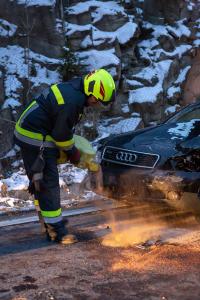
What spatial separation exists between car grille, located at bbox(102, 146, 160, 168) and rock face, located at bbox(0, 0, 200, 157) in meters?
4.46

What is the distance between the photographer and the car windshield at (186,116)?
6137mm

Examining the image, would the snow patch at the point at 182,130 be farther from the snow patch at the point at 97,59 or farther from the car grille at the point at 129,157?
the snow patch at the point at 97,59

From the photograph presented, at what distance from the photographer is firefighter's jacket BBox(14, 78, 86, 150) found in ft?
14.0

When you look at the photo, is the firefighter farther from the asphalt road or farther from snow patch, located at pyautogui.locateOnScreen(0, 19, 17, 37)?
snow patch, located at pyautogui.locateOnScreen(0, 19, 17, 37)

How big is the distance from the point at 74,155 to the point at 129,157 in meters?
0.89

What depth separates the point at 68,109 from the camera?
4230 mm

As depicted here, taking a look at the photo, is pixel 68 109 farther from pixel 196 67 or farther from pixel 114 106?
pixel 196 67

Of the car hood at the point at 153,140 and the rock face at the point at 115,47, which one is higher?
the car hood at the point at 153,140

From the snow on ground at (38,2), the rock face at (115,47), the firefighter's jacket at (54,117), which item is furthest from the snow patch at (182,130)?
the snow on ground at (38,2)

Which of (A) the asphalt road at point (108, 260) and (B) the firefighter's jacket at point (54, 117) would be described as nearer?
(A) the asphalt road at point (108, 260)

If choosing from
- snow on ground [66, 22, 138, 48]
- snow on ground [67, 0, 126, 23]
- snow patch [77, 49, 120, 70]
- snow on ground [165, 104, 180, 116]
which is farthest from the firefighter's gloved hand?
snow on ground [67, 0, 126, 23]

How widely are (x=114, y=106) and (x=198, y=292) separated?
881 centimetres

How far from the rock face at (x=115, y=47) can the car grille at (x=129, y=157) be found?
4.46m

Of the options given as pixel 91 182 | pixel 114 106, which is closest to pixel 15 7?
pixel 114 106
